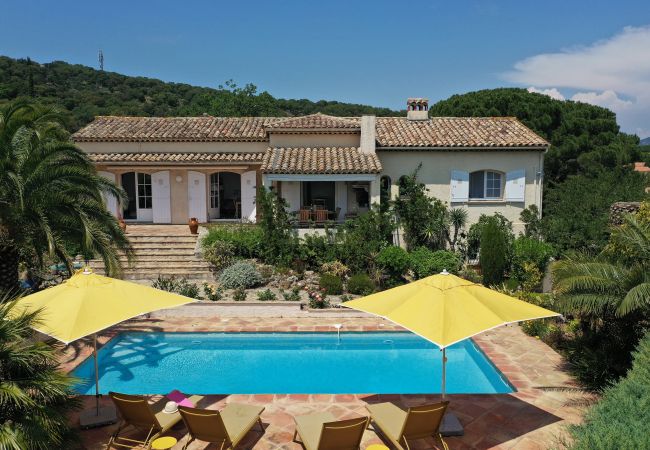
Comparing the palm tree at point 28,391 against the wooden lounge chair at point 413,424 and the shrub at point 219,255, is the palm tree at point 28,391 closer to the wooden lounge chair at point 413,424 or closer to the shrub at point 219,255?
the wooden lounge chair at point 413,424

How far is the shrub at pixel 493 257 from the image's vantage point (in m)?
20.8

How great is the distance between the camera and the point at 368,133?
81.6 feet

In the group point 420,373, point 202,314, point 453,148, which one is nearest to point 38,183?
point 202,314

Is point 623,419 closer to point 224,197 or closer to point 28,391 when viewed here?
point 28,391

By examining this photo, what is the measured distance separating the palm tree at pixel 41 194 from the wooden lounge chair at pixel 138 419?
5.11 meters

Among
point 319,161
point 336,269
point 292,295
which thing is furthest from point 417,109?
point 292,295

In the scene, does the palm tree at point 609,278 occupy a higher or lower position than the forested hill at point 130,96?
lower

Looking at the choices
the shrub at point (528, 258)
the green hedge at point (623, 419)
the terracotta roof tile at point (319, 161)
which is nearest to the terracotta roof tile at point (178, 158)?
the terracotta roof tile at point (319, 161)

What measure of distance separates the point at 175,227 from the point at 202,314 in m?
9.54

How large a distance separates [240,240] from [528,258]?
12.1 metres

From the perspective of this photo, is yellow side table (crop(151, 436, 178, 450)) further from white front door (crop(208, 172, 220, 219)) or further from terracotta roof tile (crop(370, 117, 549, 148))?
white front door (crop(208, 172, 220, 219))

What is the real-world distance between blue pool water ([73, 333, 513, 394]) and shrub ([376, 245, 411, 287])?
15.3 ft

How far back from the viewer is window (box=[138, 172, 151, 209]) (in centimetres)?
2758

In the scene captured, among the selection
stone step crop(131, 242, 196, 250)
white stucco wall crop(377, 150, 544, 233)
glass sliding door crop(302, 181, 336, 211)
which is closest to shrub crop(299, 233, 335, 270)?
stone step crop(131, 242, 196, 250)
